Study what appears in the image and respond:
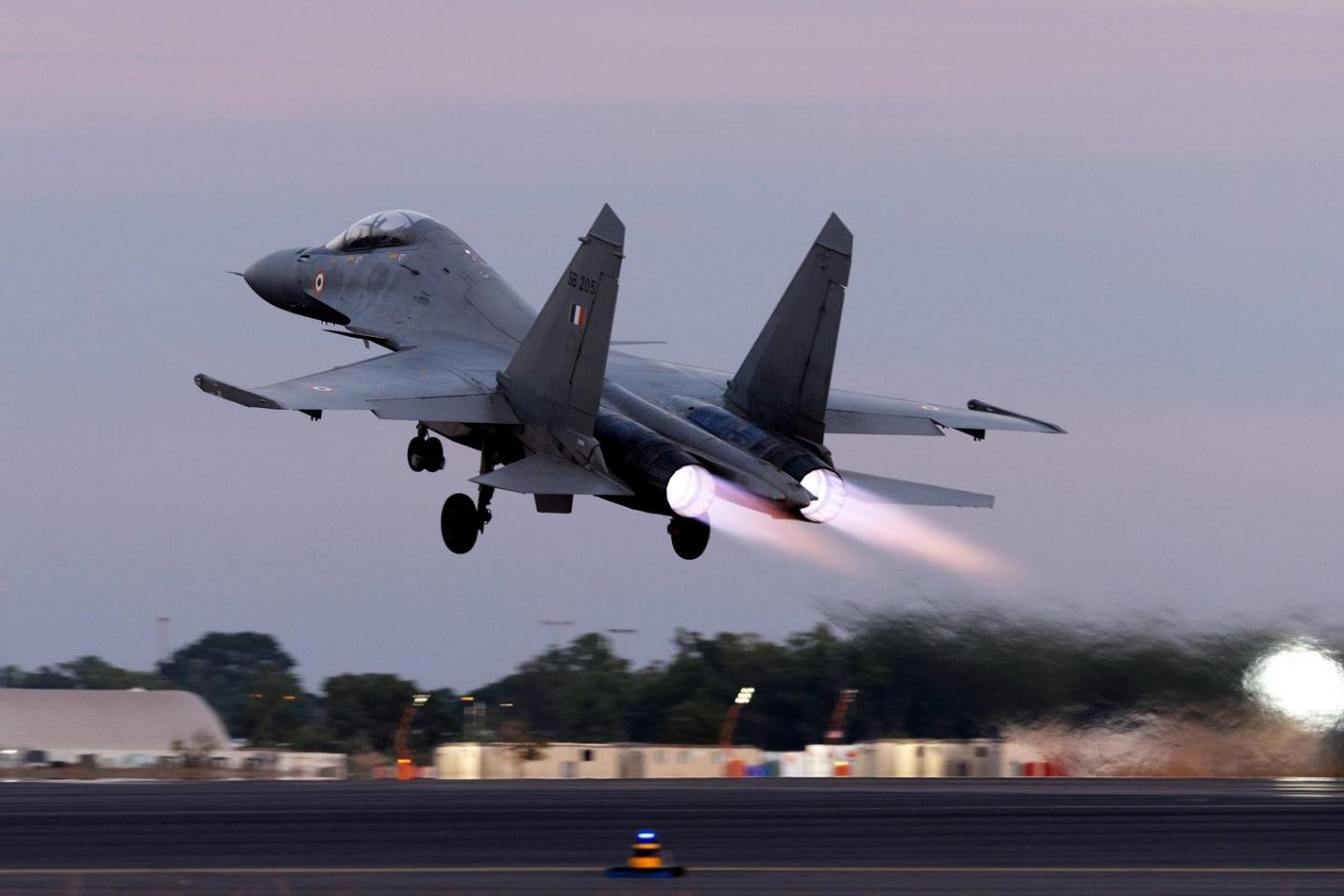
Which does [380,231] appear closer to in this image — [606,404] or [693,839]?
[606,404]

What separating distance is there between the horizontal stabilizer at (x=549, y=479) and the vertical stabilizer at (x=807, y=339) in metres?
2.17

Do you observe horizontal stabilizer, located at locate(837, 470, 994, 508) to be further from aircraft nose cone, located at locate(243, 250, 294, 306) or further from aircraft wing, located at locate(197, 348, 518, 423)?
aircraft nose cone, located at locate(243, 250, 294, 306)

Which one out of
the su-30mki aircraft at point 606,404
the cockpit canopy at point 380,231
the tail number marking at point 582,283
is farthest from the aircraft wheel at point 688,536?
the cockpit canopy at point 380,231

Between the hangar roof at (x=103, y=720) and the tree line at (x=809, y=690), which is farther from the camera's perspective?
the hangar roof at (x=103, y=720)

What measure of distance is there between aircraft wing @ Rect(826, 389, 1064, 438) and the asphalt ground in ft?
15.7

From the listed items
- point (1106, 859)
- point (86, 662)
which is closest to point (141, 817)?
point (1106, 859)

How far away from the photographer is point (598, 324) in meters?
23.7

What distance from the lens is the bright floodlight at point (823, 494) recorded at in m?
24.0

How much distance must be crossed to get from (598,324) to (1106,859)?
27.6 ft

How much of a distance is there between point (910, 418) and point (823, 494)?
460cm

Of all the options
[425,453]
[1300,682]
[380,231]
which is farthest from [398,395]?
[1300,682]

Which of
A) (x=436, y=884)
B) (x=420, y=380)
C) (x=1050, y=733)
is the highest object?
(x=420, y=380)

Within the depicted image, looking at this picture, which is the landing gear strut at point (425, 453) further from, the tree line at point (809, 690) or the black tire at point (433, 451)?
the tree line at point (809, 690)

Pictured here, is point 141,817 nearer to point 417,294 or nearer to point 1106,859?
point 417,294
